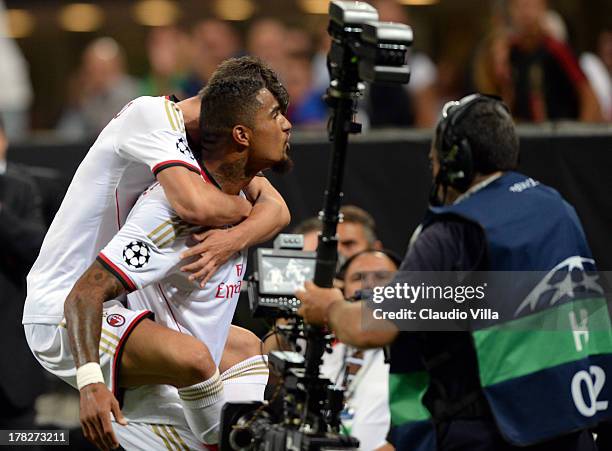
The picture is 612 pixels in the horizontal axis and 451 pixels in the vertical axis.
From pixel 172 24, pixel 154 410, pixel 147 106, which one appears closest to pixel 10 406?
pixel 154 410

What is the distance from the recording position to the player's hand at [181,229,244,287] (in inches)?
163

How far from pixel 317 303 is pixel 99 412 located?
0.75 metres

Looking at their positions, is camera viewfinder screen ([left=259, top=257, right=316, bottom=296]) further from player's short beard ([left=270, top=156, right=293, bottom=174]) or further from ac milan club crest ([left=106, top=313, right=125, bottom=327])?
ac milan club crest ([left=106, top=313, right=125, bottom=327])

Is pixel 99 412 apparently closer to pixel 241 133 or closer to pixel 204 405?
pixel 204 405

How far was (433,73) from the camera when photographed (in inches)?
406

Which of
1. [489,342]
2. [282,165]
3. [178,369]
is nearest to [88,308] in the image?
[178,369]

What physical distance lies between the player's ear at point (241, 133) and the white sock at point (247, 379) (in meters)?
0.86

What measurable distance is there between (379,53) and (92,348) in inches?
50.4

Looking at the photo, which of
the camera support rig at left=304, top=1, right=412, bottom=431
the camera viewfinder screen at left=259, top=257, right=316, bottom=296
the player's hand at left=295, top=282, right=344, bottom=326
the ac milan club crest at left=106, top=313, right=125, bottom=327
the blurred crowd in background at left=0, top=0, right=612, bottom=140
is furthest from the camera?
the blurred crowd in background at left=0, top=0, right=612, bottom=140

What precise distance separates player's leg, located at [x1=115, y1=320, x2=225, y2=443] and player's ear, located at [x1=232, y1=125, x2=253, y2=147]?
Result: 67 cm

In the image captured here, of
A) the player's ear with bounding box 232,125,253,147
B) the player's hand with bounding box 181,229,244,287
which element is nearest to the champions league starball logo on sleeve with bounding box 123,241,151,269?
the player's hand with bounding box 181,229,244,287

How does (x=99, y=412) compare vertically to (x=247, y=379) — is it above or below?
below

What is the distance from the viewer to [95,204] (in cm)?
430

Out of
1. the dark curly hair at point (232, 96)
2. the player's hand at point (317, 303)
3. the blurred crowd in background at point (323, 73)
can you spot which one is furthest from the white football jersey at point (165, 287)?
the blurred crowd in background at point (323, 73)
